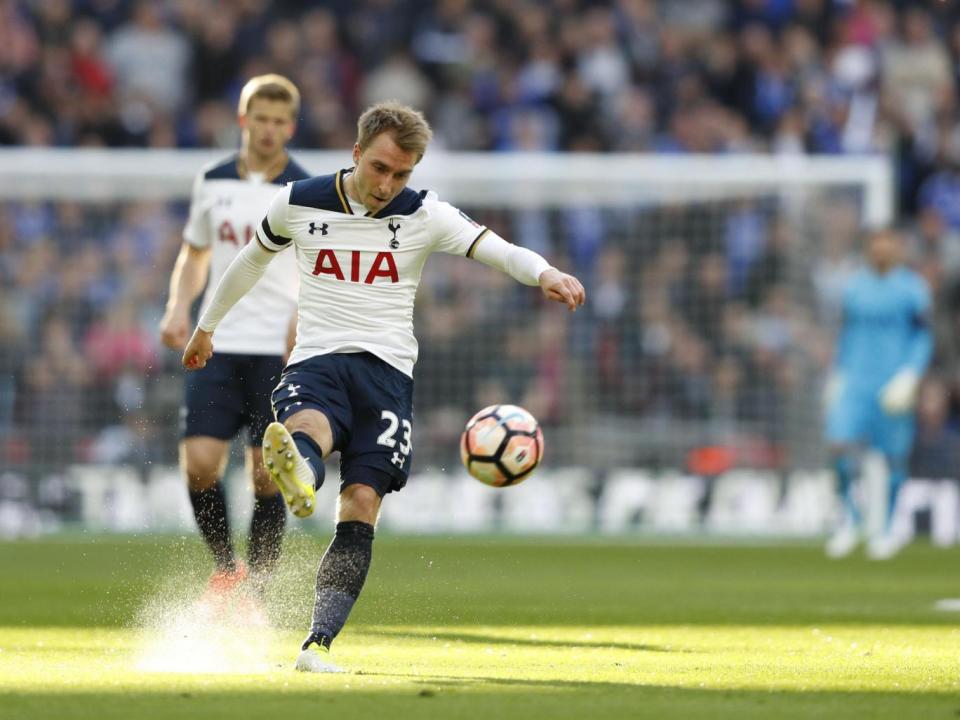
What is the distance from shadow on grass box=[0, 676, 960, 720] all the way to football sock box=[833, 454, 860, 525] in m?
8.52

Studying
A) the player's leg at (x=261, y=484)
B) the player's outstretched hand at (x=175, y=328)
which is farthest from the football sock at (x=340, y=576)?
the player's outstretched hand at (x=175, y=328)

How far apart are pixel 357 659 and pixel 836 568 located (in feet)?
21.4

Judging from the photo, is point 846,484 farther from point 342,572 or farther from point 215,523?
point 342,572

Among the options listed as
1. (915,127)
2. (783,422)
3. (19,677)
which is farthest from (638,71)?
(19,677)

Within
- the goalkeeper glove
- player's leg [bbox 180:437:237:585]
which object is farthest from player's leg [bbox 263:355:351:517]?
the goalkeeper glove

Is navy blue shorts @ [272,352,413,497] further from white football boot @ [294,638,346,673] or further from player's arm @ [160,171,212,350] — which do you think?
player's arm @ [160,171,212,350]

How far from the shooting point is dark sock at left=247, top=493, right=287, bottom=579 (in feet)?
27.1

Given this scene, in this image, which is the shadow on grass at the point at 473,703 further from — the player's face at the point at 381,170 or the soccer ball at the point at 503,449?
the player's face at the point at 381,170

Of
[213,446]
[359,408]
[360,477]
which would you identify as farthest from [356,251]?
[213,446]

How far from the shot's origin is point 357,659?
6539 mm

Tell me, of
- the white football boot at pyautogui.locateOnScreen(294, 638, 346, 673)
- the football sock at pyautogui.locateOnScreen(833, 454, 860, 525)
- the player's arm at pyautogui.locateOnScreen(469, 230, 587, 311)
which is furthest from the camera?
the football sock at pyautogui.locateOnScreen(833, 454, 860, 525)

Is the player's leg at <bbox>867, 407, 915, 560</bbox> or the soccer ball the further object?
the player's leg at <bbox>867, 407, 915, 560</bbox>

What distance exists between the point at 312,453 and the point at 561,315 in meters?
11.5

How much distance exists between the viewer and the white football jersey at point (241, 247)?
8398 mm
